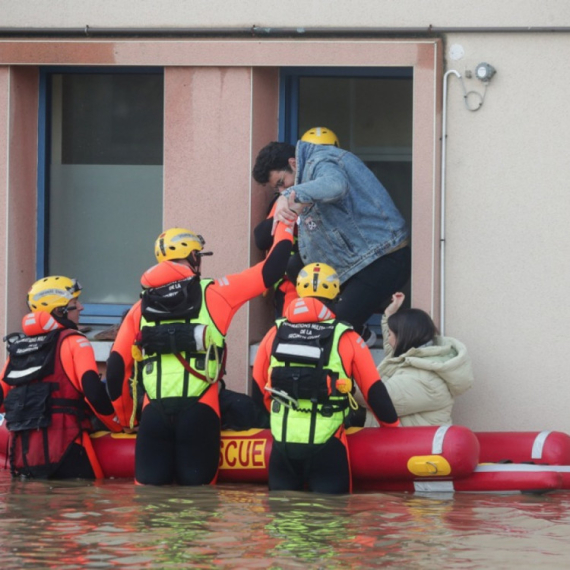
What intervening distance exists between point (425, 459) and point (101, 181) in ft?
12.4

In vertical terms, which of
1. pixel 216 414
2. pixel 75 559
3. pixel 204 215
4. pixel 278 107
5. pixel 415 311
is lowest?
pixel 75 559

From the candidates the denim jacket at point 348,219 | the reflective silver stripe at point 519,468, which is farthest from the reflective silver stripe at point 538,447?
the denim jacket at point 348,219

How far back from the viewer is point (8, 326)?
9984mm

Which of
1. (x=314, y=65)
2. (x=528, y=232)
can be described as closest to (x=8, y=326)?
(x=314, y=65)

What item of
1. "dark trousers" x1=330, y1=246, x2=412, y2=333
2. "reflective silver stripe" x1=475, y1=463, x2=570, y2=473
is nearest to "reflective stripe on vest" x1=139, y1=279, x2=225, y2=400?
"dark trousers" x1=330, y1=246, x2=412, y2=333

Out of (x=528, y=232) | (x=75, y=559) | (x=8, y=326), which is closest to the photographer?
(x=75, y=559)

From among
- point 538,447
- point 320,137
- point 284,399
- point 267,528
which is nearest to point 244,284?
point 284,399

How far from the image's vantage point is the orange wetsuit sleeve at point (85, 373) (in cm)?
841

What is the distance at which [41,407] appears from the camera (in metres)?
8.45

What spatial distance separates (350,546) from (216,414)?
1.76m

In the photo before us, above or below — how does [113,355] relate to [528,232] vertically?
below

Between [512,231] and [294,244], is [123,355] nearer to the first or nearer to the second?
[294,244]

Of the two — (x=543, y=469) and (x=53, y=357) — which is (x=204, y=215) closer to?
(x=53, y=357)
